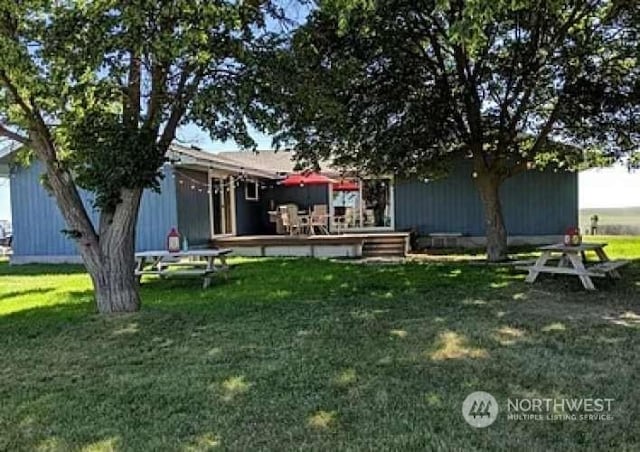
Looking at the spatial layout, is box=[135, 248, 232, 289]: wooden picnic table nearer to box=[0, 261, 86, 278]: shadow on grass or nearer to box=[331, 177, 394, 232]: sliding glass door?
box=[0, 261, 86, 278]: shadow on grass

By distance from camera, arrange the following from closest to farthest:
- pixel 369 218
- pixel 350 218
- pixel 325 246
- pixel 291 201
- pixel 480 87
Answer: pixel 480 87
pixel 325 246
pixel 369 218
pixel 350 218
pixel 291 201

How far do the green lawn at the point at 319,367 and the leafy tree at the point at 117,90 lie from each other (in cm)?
134

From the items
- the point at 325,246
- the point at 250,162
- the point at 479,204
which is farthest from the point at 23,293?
the point at 479,204

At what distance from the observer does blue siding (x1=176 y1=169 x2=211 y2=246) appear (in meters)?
15.0

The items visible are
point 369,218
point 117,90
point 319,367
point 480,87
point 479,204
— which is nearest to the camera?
point 319,367

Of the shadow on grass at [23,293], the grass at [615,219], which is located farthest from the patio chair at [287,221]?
the grass at [615,219]

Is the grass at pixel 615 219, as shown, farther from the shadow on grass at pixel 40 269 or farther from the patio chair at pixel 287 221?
the shadow on grass at pixel 40 269

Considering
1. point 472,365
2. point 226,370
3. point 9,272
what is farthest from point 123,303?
point 9,272

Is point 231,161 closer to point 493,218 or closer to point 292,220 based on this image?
point 292,220

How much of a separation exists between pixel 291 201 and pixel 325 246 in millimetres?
5097

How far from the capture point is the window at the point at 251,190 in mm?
19172

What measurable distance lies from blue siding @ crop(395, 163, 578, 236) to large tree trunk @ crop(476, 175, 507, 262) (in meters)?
4.82

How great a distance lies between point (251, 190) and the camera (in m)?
19.8

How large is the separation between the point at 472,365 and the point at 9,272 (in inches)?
492
